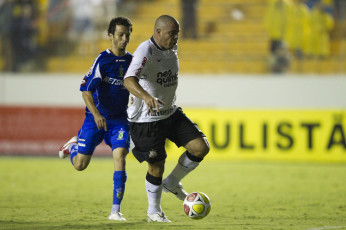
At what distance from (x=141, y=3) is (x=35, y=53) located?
120 inches

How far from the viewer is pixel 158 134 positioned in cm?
647

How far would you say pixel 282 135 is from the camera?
541 inches

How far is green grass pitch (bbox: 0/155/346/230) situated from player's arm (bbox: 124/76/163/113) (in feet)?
3.93

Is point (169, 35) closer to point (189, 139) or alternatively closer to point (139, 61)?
point (139, 61)

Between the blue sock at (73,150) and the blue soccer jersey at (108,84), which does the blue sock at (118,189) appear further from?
the blue sock at (73,150)

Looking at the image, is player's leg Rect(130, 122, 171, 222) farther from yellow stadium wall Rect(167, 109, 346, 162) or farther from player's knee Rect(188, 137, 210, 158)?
yellow stadium wall Rect(167, 109, 346, 162)

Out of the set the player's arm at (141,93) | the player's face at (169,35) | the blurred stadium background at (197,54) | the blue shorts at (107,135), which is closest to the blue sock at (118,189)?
the blue shorts at (107,135)

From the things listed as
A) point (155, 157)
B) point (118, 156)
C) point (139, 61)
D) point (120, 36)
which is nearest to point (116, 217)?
point (118, 156)

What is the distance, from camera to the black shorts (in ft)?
21.1

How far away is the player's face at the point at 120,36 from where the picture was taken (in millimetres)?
6636

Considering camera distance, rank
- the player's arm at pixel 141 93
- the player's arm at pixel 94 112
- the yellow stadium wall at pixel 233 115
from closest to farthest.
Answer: the player's arm at pixel 141 93, the player's arm at pixel 94 112, the yellow stadium wall at pixel 233 115

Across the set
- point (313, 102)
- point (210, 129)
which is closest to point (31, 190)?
point (210, 129)

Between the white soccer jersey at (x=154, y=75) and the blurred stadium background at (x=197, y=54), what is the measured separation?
27.0 feet

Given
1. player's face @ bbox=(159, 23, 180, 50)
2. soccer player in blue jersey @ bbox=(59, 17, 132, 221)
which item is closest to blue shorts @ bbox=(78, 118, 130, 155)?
soccer player in blue jersey @ bbox=(59, 17, 132, 221)
